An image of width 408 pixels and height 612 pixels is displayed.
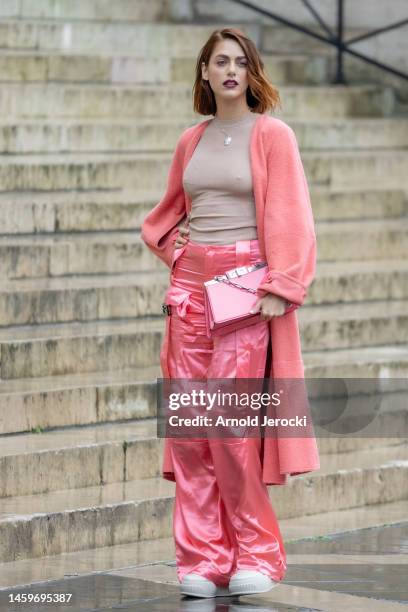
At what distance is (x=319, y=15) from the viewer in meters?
12.6

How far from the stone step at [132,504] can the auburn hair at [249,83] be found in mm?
1839

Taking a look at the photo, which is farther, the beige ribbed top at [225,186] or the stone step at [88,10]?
the stone step at [88,10]

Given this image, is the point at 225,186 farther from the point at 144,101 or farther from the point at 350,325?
the point at 144,101

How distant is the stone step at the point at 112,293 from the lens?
8.54m

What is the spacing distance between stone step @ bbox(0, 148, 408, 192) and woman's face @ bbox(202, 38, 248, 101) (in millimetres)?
4160

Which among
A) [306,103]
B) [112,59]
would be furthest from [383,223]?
[112,59]

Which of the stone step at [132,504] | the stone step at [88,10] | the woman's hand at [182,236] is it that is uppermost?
the stone step at [88,10]

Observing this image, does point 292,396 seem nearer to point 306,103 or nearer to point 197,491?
point 197,491

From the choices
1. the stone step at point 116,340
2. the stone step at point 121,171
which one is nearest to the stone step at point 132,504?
the stone step at point 116,340

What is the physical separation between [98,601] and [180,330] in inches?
40.2

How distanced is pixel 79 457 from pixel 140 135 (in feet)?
13.3

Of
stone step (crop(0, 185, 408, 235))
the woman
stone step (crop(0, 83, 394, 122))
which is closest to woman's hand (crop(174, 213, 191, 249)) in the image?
the woman

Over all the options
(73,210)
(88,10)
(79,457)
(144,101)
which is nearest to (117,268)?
(73,210)

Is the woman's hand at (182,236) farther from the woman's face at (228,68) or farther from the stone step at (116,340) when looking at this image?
the stone step at (116,340)
